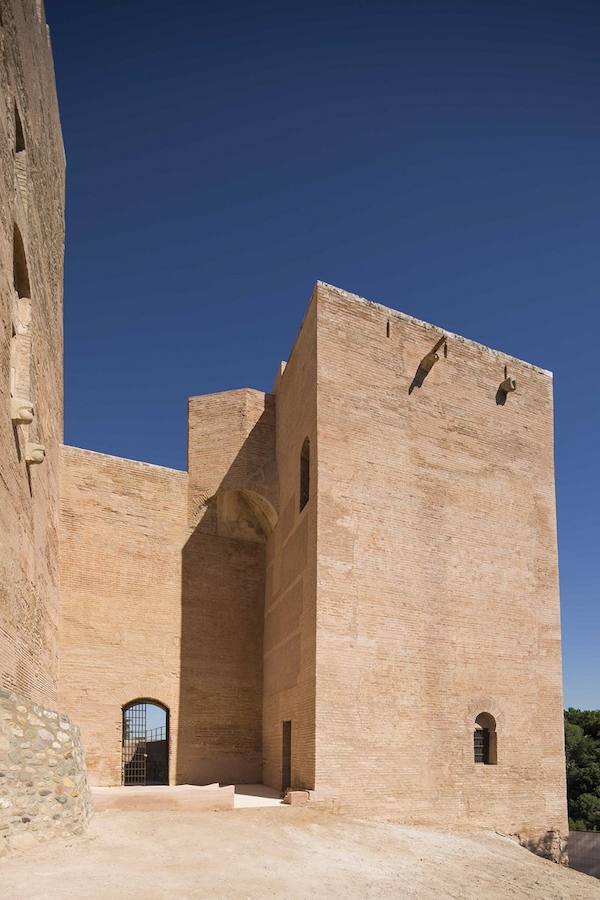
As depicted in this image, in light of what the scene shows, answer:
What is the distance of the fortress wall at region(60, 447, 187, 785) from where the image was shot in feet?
43.5

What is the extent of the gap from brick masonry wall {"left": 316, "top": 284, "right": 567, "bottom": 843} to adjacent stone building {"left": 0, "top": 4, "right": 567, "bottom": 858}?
0.04m

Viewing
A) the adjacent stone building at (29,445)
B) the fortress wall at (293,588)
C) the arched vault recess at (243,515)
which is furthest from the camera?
the arched vault recess at (243,515)

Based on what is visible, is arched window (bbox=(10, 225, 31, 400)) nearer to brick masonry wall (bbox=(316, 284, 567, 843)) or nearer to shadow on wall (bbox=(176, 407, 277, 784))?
brick masonry wall (bbox=(316, 284, 567, 843))

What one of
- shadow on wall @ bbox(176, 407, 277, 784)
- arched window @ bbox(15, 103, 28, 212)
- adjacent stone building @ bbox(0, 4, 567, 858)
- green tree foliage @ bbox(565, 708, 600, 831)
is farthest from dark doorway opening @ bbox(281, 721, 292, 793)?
green tree foliage @ bbox(565, 708, 600, 831)

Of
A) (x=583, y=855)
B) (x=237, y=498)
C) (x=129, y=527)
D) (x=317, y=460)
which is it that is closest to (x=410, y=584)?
(x=317, y=460)

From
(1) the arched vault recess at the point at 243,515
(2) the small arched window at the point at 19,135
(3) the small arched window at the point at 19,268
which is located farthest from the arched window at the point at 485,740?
(2) the small arched window at the point at 19,135

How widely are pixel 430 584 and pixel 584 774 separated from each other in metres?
21.8

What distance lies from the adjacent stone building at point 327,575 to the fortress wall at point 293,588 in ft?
0.23

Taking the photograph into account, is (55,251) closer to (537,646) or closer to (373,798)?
(373,798)

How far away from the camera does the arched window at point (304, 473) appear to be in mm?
12969

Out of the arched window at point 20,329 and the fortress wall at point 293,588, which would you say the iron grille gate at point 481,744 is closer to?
the fortress wall at point 293,588

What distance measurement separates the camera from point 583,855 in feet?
49.2

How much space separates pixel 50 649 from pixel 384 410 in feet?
20.9

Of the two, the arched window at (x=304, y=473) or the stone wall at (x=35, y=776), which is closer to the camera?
the stone wall at (x=35, y=776)
